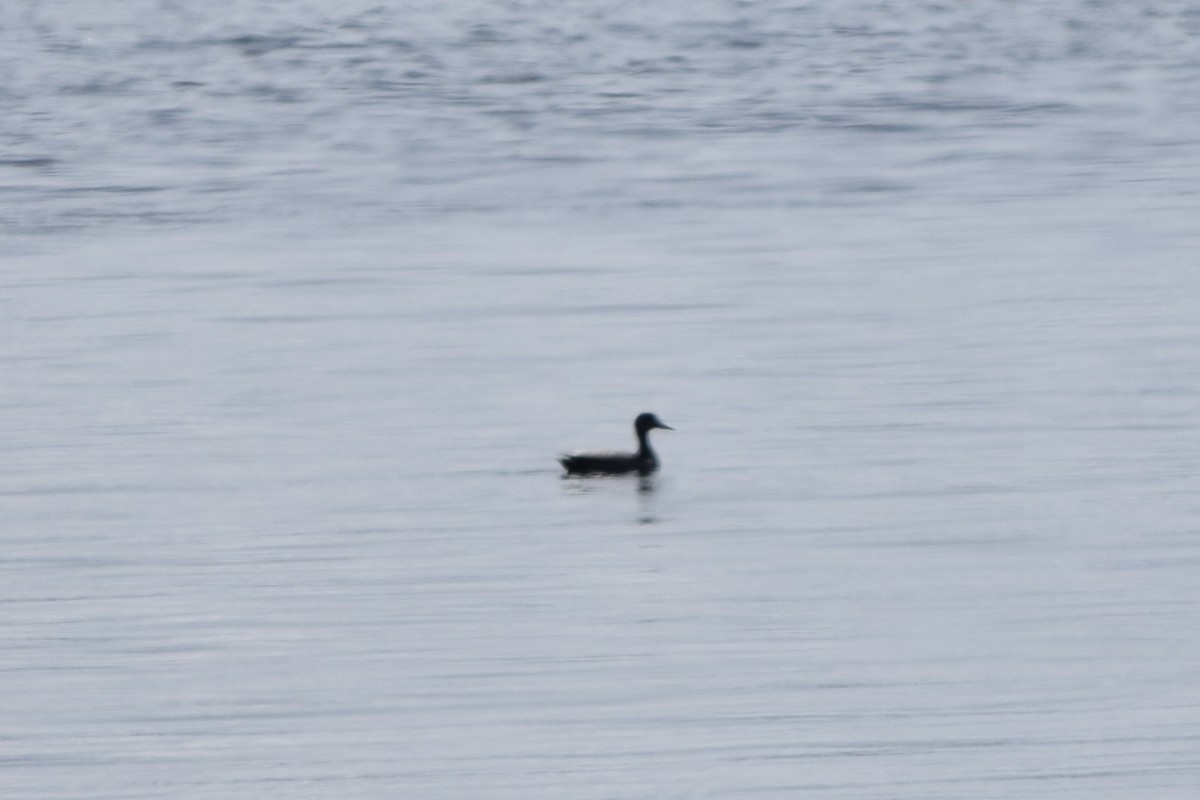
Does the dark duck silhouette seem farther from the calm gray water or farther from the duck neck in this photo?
the calm gray water

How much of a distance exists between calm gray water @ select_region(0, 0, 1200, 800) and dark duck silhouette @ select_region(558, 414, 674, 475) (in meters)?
0.11

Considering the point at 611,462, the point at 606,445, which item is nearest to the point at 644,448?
the point at 611,462

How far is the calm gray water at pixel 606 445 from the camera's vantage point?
10.7 meters

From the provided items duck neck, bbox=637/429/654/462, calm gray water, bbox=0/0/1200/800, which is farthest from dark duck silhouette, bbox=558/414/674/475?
calm gray water, bbox=0/0/1200/800

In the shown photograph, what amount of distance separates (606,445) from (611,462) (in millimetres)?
1323

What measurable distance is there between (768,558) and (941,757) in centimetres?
309

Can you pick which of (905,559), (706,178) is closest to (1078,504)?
(905,559)

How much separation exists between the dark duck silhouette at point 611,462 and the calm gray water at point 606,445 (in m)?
0.11

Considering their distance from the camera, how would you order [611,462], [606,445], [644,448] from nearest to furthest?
[611,462]
[644,448]
[606,445]

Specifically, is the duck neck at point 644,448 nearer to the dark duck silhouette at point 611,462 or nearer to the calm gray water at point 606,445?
the dark duck silhouette at point 611,462

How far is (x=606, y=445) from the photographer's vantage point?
1655cm

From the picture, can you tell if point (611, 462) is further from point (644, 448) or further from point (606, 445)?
point (606, 445)

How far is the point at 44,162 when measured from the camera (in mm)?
31562

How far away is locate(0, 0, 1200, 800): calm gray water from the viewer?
10727 millimetres
